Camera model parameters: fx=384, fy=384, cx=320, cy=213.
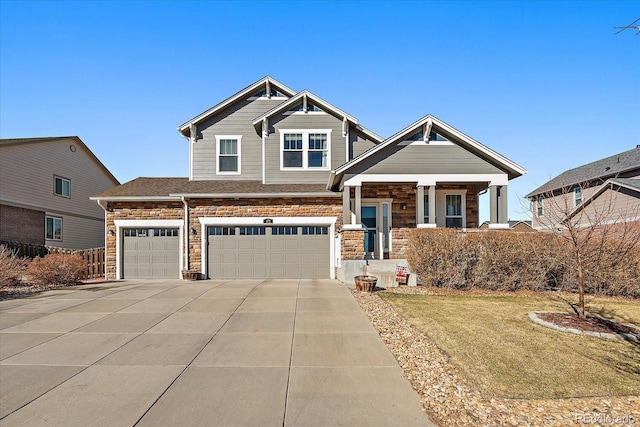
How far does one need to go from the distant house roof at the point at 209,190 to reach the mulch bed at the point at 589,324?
942 centimetres

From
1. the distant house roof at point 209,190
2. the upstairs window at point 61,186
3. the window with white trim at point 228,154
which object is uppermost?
the window with white trim at point 228,154

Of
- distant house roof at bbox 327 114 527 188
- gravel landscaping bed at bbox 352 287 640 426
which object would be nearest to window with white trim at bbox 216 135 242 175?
distant house roof at bbox 327 114 527 188

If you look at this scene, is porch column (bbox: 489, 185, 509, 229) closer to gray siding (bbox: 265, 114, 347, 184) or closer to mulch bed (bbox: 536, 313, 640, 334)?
mulch bed (bbox: 536, 313, 640, 334)

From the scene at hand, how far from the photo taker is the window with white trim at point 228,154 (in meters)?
18.5

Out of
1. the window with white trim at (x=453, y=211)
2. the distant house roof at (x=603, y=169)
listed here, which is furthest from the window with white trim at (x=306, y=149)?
the distant house roof at (x=603, y=169)

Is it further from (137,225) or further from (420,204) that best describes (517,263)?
(137,225)

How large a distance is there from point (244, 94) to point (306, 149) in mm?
4246

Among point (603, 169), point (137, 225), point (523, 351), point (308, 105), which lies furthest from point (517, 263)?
point (603, 169)

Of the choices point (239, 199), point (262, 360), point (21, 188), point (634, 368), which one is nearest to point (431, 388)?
point (262, 360)

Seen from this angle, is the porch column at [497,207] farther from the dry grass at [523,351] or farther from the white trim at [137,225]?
the white trim at [137,225]

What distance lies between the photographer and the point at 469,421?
4227 millimetres

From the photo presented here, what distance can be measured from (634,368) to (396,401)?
3.90 metres

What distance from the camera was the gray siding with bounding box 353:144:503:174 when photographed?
14914 mm

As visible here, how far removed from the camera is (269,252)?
16.2 m
